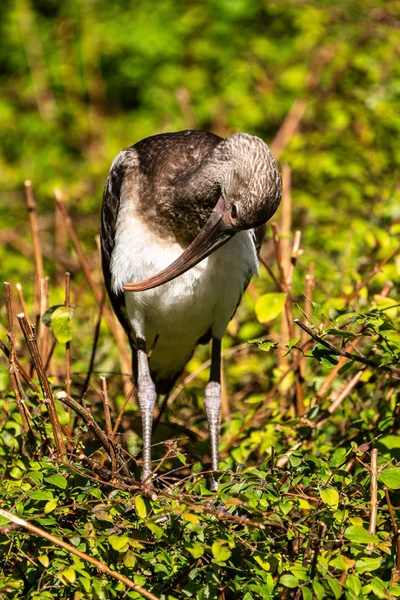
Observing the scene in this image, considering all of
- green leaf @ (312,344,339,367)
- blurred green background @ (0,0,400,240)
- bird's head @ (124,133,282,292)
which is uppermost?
bird's head @ (124,133,282,292)

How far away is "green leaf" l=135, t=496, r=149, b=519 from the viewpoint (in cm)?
347

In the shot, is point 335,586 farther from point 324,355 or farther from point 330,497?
point 324,355

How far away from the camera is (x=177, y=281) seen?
201 inches

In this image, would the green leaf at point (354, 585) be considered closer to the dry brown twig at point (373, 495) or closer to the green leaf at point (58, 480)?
the dry brown twig at point (373, 495)

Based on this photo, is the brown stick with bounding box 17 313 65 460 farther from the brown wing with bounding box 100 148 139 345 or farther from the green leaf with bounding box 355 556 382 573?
the green leaf with bounding box 355 556 382 573

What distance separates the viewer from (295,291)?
19.2 feet

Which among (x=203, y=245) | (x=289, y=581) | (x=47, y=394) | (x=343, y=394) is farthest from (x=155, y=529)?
(x=343, y=394)

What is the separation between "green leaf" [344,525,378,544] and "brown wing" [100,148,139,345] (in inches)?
90.9

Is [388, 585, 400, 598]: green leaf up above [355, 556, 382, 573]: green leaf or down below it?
below

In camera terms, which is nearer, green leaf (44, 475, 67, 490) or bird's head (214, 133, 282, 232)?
green leaf (44, 475, 67, 490)

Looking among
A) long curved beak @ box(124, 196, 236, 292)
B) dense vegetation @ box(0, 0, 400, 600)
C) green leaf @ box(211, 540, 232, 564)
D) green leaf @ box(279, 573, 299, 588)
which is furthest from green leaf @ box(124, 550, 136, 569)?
long curved beak @ box(124, 196, 236, 292)

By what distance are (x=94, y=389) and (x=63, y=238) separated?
3.64 meters

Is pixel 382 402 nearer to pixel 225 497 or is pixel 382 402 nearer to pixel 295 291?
pixel 295 291

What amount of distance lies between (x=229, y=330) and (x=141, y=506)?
359cm
